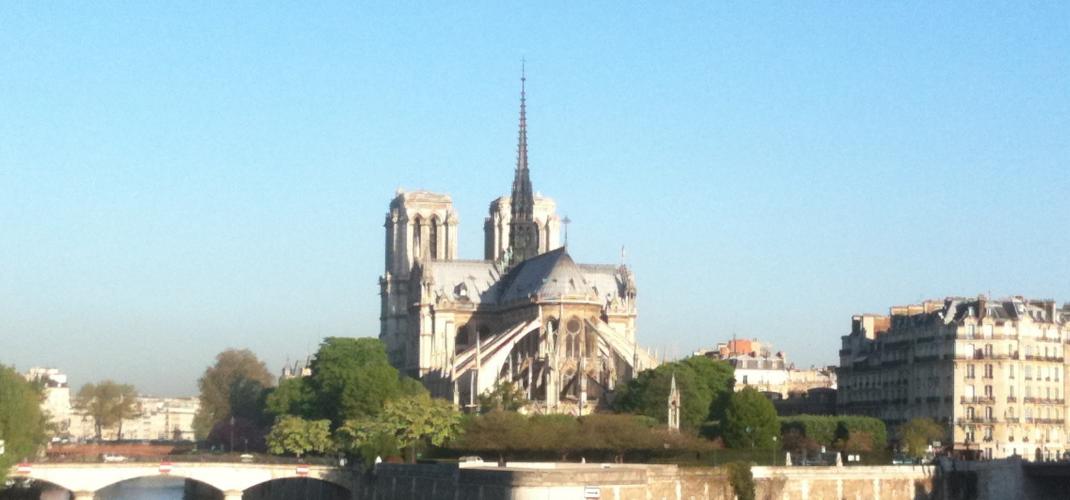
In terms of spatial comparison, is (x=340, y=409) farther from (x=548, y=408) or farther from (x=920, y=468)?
(x=920, y=468)

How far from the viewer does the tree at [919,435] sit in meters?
88.7

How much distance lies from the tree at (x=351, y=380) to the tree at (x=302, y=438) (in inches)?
64.6

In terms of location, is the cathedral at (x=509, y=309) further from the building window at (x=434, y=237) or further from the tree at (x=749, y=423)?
the tree at (x=749, y=423)

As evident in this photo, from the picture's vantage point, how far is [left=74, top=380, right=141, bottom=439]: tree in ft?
591

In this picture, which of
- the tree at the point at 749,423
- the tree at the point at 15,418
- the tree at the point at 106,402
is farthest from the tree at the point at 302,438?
the tree at the point at 106,402

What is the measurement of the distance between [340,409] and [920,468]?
34934mm

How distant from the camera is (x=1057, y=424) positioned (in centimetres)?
9556

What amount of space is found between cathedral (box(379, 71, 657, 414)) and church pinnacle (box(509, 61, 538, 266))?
0.06 metres

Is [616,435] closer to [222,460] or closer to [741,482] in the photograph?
[741,482]

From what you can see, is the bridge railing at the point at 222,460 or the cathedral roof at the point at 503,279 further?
the cathedral roof at the point at 503,279

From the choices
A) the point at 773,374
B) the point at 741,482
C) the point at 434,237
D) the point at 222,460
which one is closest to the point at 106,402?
the point at 434,237

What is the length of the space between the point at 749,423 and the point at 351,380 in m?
23.7

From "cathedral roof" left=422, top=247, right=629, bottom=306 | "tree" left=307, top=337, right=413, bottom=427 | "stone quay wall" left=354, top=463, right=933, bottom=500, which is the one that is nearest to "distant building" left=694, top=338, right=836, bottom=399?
"cathedral roof" left=422, top=247, right=629, bottom=306

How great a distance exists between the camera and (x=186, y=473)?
292 feet
